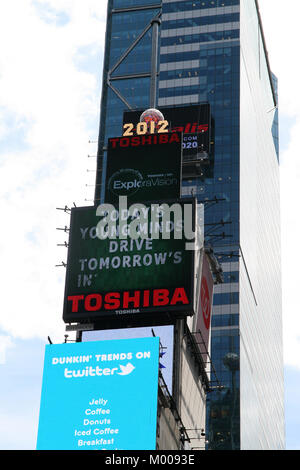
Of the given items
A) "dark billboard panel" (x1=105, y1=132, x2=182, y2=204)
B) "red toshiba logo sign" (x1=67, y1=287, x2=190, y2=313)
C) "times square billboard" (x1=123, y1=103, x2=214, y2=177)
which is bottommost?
"red toshiba logo sign" (x1=67, y1=287, x2=190, y2=313)

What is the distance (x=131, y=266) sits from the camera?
68188 mm

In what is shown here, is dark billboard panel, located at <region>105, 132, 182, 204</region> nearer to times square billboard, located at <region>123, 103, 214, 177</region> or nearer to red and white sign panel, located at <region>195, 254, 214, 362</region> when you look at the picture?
red and white sign panel, located at <region>195, 254, 214, 362</region>

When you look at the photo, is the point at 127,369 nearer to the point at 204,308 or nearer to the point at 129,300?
the point at 129,300

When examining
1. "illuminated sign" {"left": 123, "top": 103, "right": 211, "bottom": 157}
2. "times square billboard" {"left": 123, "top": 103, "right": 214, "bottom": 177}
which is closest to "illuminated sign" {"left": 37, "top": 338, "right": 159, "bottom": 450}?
"times square billboard" {"left": 123, "top": 103, "right": 214, "bottom": 177}

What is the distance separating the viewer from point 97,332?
66.9 meters

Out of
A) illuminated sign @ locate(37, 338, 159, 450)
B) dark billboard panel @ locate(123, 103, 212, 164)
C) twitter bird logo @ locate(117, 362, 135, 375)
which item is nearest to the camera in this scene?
illuminated sign @ locate(37, 338, 159, 450)

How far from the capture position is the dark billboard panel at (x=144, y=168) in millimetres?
73000

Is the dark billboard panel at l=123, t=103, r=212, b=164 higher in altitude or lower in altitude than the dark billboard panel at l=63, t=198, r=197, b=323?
higher

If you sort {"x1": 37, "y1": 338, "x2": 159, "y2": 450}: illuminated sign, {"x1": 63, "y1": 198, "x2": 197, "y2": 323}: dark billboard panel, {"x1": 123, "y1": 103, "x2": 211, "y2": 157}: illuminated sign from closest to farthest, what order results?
{"x1": 37, "y1": 338, "x2": 159, "y2": 450}: illuminated sign → {"x1": 63, "y1": 198, "x2": 197, "y2": 323}: dark billboard panel → {"x1": 123, "y1": 103, "x2": 211, "y2": 157}: illuminated sign

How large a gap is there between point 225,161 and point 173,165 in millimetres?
118697

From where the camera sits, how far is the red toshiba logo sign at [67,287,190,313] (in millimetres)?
66375

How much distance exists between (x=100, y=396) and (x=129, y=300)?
743 centimetres

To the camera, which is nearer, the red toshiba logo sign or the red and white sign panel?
the red toshiba logo sign
